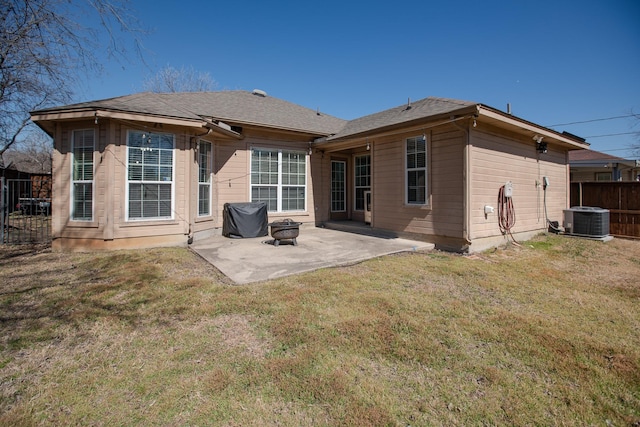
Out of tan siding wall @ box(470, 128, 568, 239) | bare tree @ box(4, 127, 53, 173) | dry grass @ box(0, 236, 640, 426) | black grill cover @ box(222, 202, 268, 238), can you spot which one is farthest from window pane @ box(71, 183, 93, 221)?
bare tree @ box(4, 127, 53, 173)

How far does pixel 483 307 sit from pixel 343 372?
2.30 metres

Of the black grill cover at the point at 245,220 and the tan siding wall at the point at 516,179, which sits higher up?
the tan siding wall at the point at 516,179

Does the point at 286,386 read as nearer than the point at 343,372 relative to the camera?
Yes

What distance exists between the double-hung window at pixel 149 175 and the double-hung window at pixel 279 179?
2.56m

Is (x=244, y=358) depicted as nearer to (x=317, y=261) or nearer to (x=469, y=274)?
(x=317, y=261)

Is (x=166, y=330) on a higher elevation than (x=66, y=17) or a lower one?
lower

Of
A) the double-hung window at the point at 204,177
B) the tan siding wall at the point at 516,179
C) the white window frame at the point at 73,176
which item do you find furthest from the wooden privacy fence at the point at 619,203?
the white window frame at the point at 73,176

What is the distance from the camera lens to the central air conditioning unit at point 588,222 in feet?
27.6

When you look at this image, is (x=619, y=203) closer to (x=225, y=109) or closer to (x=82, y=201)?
(x=225, y=109)

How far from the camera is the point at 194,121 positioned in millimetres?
6965

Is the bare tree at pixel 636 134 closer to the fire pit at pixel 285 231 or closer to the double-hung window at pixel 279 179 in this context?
the double-hung window at pixel 279 179

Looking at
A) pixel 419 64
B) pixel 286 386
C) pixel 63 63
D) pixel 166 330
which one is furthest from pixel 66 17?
pixel 419 64

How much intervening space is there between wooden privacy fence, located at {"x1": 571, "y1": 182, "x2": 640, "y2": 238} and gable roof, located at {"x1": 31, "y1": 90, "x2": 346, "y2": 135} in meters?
9.00

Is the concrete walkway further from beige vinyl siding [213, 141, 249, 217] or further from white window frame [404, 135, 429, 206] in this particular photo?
beige vinyl siding [213, 141, 249, 217]
